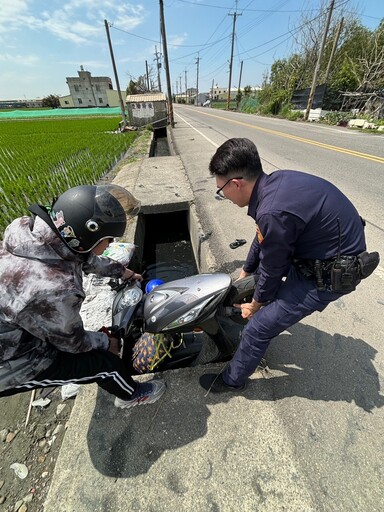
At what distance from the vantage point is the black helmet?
4.16ft

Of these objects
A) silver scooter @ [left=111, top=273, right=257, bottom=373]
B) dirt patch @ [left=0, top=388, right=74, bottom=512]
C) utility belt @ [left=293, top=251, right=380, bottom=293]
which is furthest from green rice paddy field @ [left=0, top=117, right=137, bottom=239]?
utility belt @ [left=293, top=251, right=380, bottom=293]

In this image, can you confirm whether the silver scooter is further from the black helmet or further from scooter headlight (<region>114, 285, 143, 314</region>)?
the black helmet

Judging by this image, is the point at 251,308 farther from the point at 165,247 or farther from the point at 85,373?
the point at 165,247

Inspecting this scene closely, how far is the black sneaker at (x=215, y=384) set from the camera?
1700 mm

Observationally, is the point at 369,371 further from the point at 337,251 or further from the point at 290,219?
the point at 290,219

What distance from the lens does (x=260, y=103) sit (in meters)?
31.7

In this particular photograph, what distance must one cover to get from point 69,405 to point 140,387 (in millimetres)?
801

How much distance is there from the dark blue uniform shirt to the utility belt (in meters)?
0.03

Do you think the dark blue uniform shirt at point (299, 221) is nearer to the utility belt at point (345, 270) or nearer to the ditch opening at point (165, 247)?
the utility belt at point (345, 270)

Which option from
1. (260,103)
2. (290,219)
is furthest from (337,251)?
(260,103)

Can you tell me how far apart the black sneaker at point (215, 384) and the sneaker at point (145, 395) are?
280mm

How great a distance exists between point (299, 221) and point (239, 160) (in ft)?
1.52

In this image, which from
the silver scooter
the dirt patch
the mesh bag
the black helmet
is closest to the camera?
the black helmet

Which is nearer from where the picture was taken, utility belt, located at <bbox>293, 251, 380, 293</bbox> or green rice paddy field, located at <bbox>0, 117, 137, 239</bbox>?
utility belt, located at <bbox>293, 251, 380, 293</bbox>
